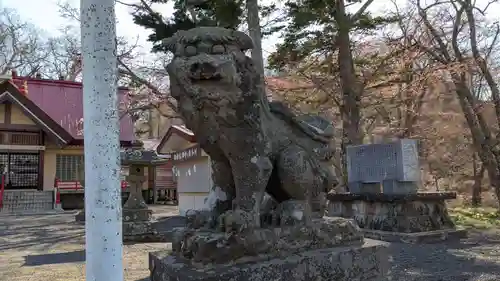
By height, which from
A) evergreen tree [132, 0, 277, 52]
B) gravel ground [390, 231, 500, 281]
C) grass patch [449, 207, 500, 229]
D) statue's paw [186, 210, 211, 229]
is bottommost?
grass patch [449, 207, 500, 229]

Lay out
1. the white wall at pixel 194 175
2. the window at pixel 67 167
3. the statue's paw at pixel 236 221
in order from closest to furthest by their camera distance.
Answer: the statue's paw at pixel 236 221
the white wall at pixel 194 175
the window at pixel 67 167

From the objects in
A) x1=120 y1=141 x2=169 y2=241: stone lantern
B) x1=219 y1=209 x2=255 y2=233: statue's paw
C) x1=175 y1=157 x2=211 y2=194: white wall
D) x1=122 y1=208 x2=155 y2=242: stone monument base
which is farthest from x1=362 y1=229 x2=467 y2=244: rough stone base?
x1=175 y1=157 x2=211 y2=194: white wall

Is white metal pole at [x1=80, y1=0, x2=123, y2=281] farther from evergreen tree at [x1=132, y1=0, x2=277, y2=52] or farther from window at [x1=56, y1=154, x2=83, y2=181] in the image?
window at [x1=56, y1=154, x2=83, y2=181]

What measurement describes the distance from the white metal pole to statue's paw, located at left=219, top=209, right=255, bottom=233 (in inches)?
37.3

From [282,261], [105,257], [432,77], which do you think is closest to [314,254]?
[282,261]

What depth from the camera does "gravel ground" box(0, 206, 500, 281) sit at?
4.47 meters

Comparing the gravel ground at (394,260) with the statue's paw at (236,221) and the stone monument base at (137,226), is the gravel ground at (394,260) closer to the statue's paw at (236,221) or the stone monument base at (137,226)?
the stone monument base at (137,226)

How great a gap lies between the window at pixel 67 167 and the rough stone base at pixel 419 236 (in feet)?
54.5

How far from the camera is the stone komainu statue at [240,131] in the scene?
252cm

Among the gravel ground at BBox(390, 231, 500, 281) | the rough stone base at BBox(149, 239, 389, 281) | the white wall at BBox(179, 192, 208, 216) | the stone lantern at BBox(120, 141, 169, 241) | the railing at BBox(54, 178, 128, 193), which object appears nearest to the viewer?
the rough stone base at BBox(149, 239, 389, 281)

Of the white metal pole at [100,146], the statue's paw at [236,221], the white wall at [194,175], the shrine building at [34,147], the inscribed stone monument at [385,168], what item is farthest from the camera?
the shrine building at [34,147]

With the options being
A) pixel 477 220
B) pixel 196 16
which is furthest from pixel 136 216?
pixel 477 220

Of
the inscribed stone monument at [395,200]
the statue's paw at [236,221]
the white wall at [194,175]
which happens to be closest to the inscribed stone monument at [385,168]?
the inscribed stone monument at [395,200]

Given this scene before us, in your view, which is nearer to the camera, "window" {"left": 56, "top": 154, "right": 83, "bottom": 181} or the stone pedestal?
the stone pedestal
